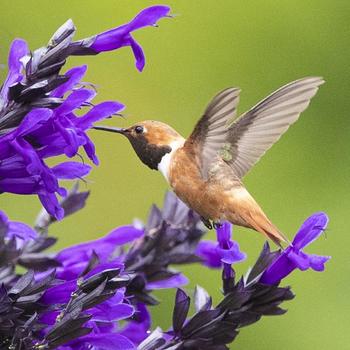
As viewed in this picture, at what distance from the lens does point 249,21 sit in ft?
9.18

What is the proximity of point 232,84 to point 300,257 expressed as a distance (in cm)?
155

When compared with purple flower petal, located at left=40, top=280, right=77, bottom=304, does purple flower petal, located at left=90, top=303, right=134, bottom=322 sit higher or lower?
lower

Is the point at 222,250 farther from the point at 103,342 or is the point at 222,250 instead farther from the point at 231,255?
the point at 103,342

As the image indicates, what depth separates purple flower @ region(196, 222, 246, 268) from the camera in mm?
1233

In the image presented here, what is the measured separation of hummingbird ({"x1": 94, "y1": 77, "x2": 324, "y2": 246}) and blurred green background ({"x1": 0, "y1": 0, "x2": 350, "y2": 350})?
1.07 metres

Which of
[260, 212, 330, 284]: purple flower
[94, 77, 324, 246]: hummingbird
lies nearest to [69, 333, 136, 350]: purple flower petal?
[260, 212, 330, 284]: purple flower

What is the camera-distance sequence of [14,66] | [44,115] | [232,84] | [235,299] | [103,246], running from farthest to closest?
1. [232,84]
2. [103,246]
3. [235,299]
4. [14,66]
5. [44,115]

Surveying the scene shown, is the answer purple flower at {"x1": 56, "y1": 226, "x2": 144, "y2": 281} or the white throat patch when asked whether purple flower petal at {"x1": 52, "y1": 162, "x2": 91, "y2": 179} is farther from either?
the white throat patch

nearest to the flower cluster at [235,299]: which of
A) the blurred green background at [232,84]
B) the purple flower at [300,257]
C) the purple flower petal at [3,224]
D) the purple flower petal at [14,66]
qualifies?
the purple flower at [300,257]

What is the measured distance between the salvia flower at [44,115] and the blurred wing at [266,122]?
38 centimetres

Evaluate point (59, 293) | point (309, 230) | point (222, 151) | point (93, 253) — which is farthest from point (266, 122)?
point (59, 293)

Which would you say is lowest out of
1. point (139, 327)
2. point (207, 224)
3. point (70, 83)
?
point (139, 327)

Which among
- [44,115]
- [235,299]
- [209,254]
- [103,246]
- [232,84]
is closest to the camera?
[44,115]

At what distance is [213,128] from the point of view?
139cm
